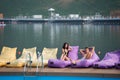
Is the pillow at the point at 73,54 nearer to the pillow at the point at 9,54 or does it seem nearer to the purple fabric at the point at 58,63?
the purple fabric at the point at 58,63

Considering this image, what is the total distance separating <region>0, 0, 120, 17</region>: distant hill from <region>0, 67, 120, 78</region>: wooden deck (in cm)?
1133

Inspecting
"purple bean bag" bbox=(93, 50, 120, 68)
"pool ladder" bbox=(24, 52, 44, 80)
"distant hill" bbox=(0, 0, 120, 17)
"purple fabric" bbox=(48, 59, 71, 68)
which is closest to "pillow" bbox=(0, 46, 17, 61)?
"pool ladder" bbox=(24, 52, 44, 80)

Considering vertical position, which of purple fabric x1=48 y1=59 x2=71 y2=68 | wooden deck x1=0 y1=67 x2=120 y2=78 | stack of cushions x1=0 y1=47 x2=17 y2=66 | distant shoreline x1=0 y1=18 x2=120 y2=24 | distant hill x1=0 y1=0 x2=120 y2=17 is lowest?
wooden deck x1=0 y1=67 x2=120 y2=78

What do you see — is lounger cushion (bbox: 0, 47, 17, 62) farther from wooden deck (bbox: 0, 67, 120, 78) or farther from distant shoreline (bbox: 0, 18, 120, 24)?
distant shoreline (bbox: 0, 18, 120, 24)

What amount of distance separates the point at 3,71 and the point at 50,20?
11.4 meters

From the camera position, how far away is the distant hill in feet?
58.9

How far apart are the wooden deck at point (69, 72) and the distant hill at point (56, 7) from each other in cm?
1133

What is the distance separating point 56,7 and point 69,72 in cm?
1251

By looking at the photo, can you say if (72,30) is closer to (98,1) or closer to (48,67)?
(98,1)

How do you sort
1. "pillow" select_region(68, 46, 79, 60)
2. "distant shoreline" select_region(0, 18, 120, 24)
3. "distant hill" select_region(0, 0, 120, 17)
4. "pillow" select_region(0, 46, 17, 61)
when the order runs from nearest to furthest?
"pillow" select_region(68, 46, 79, 60) → "pillow" select_region(0, 46, 17, 61) → "distant shoreline" select_region(0, 18, 120, 24) → "distant hill" select_region(0, 0, 120, 17)

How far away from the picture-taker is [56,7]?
18344 mm

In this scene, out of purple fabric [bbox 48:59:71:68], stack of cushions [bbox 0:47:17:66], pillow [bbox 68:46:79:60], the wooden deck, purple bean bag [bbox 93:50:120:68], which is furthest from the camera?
stack of cushions [bbox 0:47:17:66]

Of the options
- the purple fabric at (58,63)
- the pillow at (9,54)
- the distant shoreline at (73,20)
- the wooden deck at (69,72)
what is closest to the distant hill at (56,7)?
the distant shoreline at (73,20)

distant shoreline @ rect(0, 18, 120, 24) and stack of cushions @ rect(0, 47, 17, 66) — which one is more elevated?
distant shoreline @ rect(0, 18, 120, 24)
